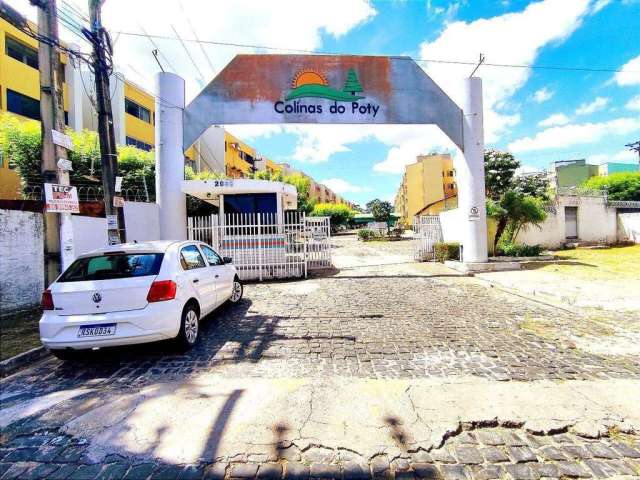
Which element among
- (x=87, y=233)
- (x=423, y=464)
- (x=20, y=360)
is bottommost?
(x=423, y=464)

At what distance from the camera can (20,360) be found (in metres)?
4.39

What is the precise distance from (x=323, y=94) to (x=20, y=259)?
996 cm

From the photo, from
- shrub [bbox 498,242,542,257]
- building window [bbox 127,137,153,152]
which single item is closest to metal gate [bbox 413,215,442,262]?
shrub [bbox 498,242,542,257]

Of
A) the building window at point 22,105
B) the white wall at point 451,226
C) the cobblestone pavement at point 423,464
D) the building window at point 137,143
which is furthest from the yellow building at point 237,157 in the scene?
the cobblestone pavement at point 423,464

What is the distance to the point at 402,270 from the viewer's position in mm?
12680

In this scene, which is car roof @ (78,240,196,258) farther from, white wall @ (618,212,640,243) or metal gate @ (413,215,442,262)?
white wall @ (618,212,640,243)

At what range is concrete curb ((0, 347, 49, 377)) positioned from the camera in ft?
13.7

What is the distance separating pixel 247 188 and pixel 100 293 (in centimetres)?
748

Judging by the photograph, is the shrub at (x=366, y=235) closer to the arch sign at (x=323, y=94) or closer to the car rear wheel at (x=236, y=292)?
the arch sign at (x=323, y=94)

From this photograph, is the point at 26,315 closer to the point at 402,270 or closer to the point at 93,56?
the point at 93,56

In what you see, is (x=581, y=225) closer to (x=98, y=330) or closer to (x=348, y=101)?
(x=348, y=101)

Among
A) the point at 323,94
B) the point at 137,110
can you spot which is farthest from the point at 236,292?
the point at 137,110

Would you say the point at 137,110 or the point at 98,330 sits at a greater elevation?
the point at 137,110

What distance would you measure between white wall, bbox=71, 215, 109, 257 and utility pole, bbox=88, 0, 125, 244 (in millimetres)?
1636
